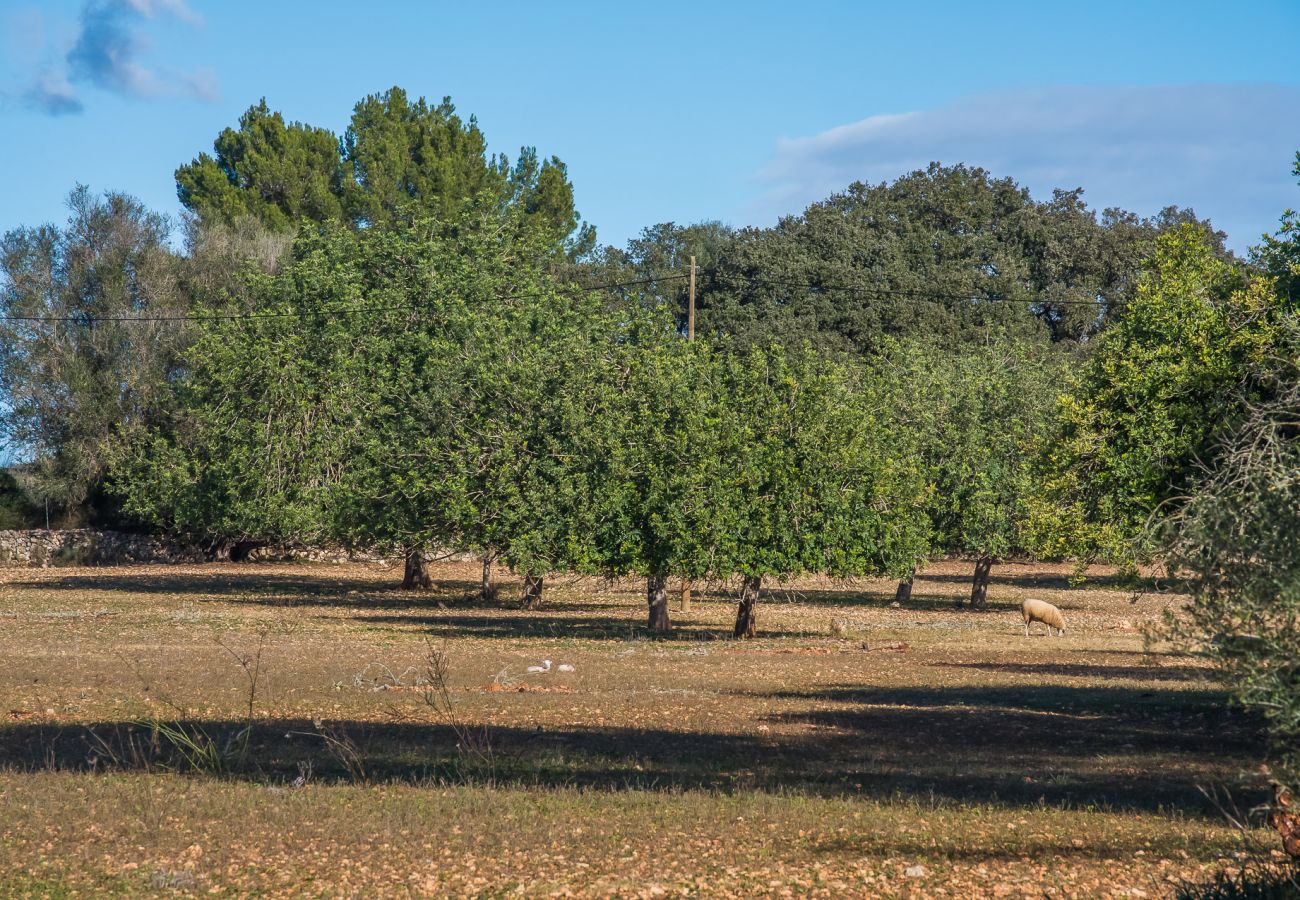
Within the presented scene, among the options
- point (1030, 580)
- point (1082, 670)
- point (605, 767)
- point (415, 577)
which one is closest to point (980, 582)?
point (1030, 580)

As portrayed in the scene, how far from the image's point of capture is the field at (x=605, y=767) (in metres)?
9.77

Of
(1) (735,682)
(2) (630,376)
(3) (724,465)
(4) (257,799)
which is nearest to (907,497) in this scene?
(3) (724,465)

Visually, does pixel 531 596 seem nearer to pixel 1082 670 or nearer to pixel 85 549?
pixel 1082 670

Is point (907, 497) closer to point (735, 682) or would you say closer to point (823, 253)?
point (735, 682)

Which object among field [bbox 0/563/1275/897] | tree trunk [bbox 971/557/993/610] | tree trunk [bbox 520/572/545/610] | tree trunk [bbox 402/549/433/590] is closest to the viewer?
field [bbox 0/563/1275/897]

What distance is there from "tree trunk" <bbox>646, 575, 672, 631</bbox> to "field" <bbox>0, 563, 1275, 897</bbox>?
118 inches

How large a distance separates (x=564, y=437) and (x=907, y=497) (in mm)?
8934

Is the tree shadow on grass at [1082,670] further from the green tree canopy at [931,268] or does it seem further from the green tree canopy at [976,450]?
the green tree canopy at [931,268]

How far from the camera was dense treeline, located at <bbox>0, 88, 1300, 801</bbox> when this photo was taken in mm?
18688

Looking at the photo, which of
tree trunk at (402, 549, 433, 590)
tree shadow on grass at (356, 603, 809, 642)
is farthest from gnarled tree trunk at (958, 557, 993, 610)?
tree trunk at (402, 549, 433, 590)

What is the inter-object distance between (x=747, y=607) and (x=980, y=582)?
14.8 meters

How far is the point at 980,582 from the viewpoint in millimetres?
44125

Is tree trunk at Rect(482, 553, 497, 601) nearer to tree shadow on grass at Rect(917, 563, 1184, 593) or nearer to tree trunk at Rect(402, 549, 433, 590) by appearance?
tree trunk at Rect(402, 549, 433, 590)

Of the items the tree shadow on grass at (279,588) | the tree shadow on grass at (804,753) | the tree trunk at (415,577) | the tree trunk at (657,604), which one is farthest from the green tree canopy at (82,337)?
the tree shadow on grass at (804,753)
